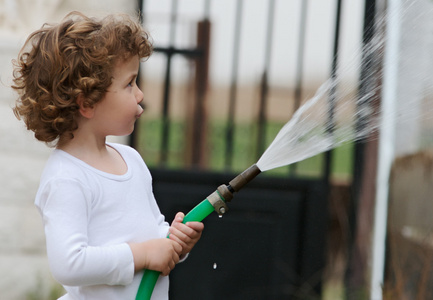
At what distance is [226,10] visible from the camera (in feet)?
12.7

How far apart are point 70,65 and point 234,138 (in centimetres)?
247

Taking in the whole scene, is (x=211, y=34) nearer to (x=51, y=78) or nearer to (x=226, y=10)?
(x=226, y=10)

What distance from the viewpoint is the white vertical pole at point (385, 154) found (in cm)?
374

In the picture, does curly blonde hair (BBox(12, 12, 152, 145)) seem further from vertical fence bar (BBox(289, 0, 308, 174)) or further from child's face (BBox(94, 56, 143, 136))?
vertical fence bar (BBox(289, 0, 308, 174))

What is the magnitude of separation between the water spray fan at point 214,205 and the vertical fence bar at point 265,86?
2333 millimetres

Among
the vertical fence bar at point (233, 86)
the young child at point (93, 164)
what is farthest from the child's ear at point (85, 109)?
the vertical fence bar at point (233, 86)

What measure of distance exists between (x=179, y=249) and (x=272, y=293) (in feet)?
7.39

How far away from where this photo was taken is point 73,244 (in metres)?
1.50

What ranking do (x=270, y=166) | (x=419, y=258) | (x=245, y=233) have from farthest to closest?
(x=245, y=233) < (x=419, y=258) < (x=270, y=166)

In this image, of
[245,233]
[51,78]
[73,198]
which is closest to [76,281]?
[73,198]

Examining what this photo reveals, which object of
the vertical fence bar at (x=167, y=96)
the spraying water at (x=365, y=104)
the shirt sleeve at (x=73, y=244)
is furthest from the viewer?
the vertical fence bar at (x=167, y=96)

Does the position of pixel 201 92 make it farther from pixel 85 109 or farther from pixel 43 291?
pixel 85 109

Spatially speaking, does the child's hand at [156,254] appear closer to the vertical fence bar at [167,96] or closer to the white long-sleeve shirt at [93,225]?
the white long-sleeve shirt at [93,225]

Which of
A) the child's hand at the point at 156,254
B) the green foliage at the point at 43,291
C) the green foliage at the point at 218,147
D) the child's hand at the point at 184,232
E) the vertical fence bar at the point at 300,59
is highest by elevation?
the vertical fence bar at the point at 300,59
